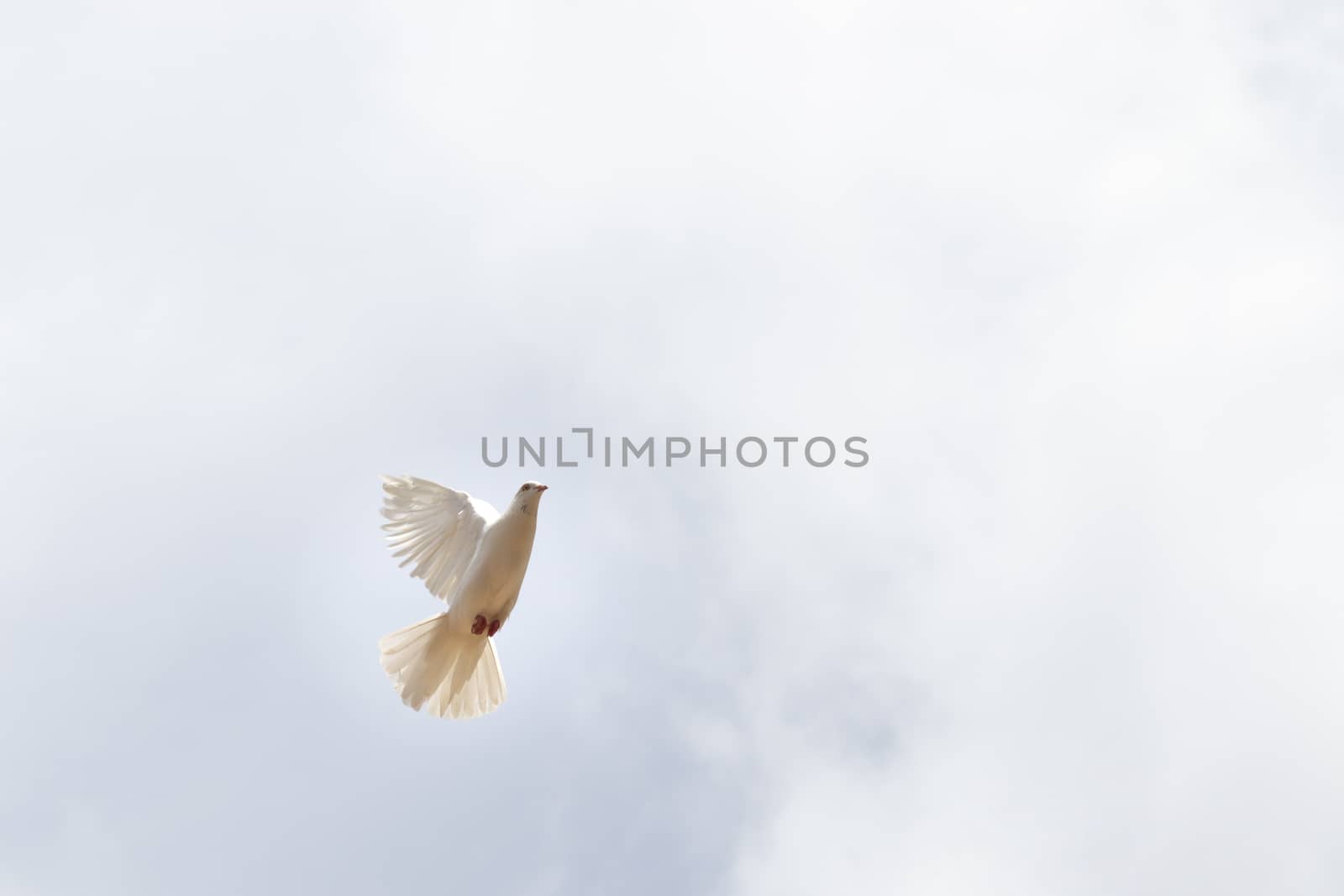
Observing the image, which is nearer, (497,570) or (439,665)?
(497,570)

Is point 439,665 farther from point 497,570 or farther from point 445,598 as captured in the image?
point 497,570

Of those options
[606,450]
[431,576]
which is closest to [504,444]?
[606,450]

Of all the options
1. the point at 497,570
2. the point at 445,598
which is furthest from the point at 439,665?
the point at 497,570

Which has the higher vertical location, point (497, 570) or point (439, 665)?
point (497, 570)

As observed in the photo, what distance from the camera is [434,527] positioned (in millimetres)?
30516

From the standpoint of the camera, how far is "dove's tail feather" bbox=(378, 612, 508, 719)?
30547 millimetres

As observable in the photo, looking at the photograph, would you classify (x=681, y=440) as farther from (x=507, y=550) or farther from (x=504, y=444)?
(x=507, y=550)

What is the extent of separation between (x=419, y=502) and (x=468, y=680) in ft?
9.04

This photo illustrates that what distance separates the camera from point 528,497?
1156 inches

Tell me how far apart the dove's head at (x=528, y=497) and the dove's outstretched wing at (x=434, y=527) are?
0.98m

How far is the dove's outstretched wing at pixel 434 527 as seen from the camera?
99.5 feet

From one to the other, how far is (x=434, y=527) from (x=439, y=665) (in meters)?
2.03

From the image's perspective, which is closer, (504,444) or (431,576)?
(431,576)

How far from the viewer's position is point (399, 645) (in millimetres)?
30594
